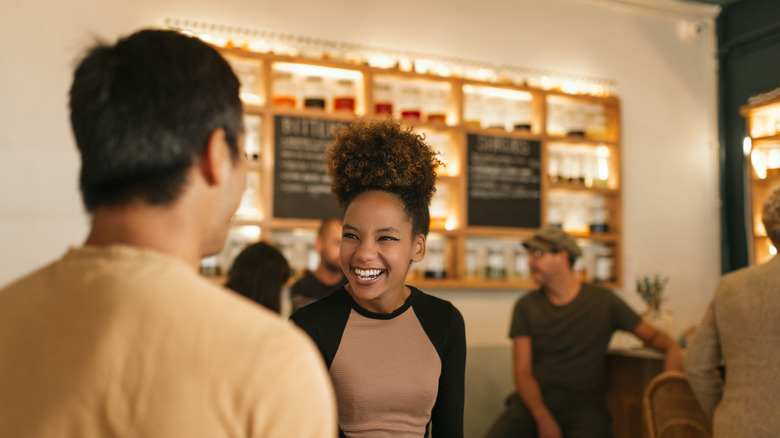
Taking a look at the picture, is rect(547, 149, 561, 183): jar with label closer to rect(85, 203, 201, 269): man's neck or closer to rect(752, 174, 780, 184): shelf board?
rect(752, 174, 780, 184): shelf board

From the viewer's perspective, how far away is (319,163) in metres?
3.92

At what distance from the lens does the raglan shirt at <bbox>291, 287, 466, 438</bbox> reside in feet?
4.18

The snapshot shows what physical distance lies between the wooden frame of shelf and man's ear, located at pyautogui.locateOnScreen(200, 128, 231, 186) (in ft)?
9.83

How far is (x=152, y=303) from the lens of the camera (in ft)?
1.96

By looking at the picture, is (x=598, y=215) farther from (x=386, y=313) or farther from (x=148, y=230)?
(x=148, y=230)

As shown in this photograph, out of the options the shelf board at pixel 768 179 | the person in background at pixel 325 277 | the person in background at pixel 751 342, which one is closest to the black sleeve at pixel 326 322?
the person in background at pixel 751 342

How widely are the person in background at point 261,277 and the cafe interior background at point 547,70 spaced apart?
1360 millimetres

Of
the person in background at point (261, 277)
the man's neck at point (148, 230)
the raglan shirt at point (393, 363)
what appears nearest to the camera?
the man's neck at point (148, 230)

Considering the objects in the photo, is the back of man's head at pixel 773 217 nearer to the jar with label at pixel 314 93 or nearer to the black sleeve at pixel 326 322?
the black sleeve at pixel 326 322

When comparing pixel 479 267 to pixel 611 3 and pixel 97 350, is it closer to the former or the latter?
pixel 611 3

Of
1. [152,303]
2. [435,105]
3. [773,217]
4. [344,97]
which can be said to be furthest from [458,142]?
[152,303]

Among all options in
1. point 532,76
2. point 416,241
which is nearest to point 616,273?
point 532,76

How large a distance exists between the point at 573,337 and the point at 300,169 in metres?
1.69

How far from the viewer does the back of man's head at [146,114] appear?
27.0 inches
